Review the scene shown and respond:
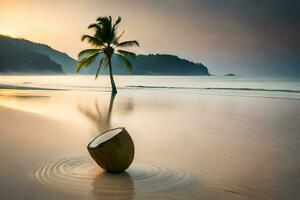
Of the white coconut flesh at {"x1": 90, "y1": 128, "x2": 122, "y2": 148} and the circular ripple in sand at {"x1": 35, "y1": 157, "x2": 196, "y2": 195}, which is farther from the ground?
the white coconut flesh at {"x1": 90, "y1": 128, "x2": 122, "y2": 148}

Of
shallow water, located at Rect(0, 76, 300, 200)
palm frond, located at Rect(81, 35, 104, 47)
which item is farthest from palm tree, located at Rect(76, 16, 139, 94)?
shallow water, located at Rect(0, 76, 300, 200)

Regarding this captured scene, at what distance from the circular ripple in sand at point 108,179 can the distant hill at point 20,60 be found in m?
160

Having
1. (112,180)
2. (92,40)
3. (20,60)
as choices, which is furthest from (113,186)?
(20,60)

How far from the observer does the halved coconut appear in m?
A: 5.67

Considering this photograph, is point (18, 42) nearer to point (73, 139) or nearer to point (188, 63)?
point (188, 63)

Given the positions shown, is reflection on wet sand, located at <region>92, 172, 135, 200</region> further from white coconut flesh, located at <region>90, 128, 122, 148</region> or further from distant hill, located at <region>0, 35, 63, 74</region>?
distant hill, located at <region>0, 35, 63, 74</region>

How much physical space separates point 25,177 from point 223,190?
293 cm

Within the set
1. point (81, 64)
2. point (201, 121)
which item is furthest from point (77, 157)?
point (81, 64)

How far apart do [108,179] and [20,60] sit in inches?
6880

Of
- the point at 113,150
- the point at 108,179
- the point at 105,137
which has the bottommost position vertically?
the point at 108,179

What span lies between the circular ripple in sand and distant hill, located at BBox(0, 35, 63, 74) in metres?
160

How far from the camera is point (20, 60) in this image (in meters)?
170

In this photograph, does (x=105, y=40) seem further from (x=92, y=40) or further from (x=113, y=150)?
(x=113, y=150)

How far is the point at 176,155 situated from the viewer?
7.61 metres
